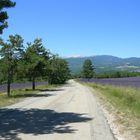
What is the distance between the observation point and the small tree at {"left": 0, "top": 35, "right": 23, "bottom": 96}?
4138 centimetres

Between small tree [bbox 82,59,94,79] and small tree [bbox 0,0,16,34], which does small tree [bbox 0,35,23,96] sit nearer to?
small tree [bbox 0,0,16,34]

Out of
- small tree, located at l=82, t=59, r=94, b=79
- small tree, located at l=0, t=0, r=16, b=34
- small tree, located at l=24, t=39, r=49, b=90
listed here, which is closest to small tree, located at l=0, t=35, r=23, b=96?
small tree, located at l=24, t=39, r=49, b=90

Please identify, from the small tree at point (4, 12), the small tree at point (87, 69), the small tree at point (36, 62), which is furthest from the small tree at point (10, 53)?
the small tree at point (87, 69)

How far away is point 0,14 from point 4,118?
7.66 meters

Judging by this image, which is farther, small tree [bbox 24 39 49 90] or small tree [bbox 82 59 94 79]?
small tree [bbox 82 59 94 79]

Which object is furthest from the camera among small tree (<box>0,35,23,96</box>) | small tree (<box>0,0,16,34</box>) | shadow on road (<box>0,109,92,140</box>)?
small tree (<box>0,35,23,96</box>)

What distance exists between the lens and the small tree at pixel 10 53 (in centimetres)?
4138

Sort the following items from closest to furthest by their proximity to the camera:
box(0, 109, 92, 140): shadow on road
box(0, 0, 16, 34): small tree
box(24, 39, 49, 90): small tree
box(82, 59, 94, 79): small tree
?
box(0, 109, 92, 140): shadow on road < box(0, 0, 16, 34): small tree < box(24, 39, 49, 90): small tree < box(82, 59, 94, 79): small tree

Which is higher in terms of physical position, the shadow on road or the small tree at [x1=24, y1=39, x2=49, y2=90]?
the small tree at [x1=24, y1=39, x2=49, y2=90]

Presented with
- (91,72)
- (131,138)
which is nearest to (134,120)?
(131,138)

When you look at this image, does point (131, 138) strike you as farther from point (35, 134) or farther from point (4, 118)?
point (4, 118)

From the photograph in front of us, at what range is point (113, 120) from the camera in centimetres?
1747

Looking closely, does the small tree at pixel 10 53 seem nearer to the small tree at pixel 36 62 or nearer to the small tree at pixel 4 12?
the small tree at pixel 36 62

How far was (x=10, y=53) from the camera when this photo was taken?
4172 cm
